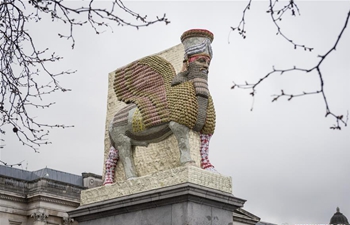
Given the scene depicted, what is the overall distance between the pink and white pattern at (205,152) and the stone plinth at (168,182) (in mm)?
261

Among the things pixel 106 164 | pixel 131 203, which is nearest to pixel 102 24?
pixel 131 203

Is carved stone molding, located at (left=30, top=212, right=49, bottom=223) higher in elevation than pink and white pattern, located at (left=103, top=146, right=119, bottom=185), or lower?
higher

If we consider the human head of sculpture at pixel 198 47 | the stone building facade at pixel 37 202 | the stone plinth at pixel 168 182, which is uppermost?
the stone building facade at pixel 37 202

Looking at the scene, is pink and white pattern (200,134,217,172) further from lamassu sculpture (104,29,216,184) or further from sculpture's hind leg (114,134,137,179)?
sculpture's hind leg (114,134,137,179)

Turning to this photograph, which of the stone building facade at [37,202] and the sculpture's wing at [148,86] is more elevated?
the stone building facade at [37,202]

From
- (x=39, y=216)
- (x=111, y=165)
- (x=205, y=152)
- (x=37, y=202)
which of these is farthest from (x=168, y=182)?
(x=37, y=202)

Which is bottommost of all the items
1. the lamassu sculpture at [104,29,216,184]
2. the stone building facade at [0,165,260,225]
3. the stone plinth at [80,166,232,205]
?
the stone plinth at [80,166,232,205]

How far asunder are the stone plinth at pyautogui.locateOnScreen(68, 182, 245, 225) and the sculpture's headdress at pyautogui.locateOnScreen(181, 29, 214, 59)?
307 centimetres

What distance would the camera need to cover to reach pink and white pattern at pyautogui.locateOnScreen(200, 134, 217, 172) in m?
12.3

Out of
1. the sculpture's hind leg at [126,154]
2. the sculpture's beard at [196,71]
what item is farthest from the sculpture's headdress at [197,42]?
the sculpture's hind leg at [126,154]

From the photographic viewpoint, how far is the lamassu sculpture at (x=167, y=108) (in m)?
12.3

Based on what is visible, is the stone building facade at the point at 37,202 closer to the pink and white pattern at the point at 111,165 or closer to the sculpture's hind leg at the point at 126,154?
the pink and white pattern at the point at 111,165

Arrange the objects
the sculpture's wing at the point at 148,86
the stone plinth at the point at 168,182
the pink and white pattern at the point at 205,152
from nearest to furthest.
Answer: the stone plinth at the point at 168,182, the pink and white pattern at the point at 205,152, the sculpture's wing at the point at 148,86

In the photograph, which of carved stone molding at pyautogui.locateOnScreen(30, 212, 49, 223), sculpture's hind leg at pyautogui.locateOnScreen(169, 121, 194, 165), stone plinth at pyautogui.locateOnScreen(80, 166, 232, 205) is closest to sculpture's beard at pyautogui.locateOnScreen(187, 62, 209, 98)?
sculpture's hind leg at pyautogui.locateOnScreen(169, 121, 194, 165)
